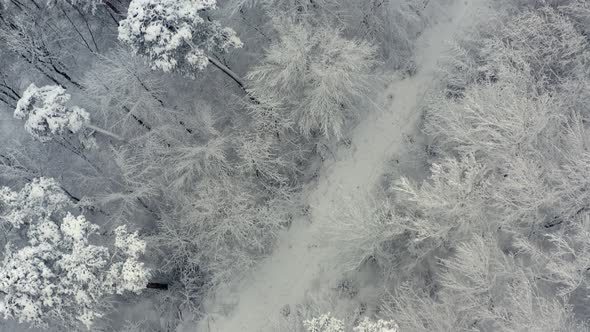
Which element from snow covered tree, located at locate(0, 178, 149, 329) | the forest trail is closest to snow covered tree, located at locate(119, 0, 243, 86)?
snow covered tree, located at locate(0, 178, 149, 329)

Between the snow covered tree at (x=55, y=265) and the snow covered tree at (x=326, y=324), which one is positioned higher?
the snow covered tree at (x=326, y=324)

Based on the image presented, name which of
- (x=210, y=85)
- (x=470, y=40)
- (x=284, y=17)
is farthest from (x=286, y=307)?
(x=470, y=40)

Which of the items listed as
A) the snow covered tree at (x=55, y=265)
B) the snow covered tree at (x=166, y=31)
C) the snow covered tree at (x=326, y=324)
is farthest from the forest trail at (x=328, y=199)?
the snow covered tree at (x=166, y=31)

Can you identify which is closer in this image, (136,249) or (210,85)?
(136,249)

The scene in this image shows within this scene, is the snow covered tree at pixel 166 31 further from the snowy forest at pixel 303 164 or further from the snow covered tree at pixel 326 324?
the snow covered tree at pixel 326 324

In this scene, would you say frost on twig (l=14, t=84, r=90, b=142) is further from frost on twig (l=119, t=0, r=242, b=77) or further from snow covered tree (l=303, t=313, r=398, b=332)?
snow covered tree (l=303, t=313, r=398, b=332)

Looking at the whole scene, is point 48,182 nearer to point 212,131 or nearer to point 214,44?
point 212,131
